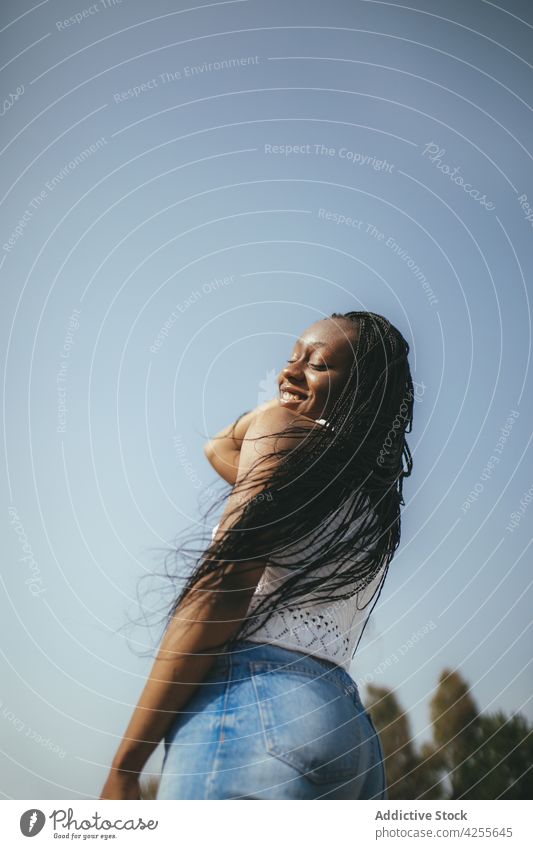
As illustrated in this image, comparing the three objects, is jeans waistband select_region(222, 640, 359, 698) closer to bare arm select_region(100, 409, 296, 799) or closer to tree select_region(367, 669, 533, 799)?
bare arm select_region(100, 409, 296, 799)

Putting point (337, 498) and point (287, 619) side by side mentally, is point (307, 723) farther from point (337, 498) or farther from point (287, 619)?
point (337, 498)

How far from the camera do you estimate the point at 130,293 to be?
2055 mm

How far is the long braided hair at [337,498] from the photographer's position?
1.17m

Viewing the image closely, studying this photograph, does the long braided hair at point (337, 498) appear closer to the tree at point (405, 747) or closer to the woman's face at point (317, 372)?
the woman's face at point (317, 372)

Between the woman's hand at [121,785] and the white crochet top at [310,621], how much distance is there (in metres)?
0.29

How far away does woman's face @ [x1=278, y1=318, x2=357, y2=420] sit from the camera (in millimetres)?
1384

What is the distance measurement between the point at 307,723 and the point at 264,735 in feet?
0.22

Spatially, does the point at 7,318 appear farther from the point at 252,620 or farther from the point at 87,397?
the point at 252,620

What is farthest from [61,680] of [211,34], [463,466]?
[211,34]

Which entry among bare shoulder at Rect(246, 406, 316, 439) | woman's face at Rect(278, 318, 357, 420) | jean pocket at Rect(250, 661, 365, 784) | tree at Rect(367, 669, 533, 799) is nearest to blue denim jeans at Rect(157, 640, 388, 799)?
jean pocket at Rect(250, 661, 365, 784)

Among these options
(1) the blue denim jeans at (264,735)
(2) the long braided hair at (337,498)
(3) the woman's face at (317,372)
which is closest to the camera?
(1) the blue denim jeans at (264,735)

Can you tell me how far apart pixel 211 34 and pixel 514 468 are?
1602 millimetres

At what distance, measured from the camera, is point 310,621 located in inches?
44.8

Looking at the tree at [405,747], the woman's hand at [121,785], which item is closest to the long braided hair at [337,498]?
the woman's hand at [121,785]
